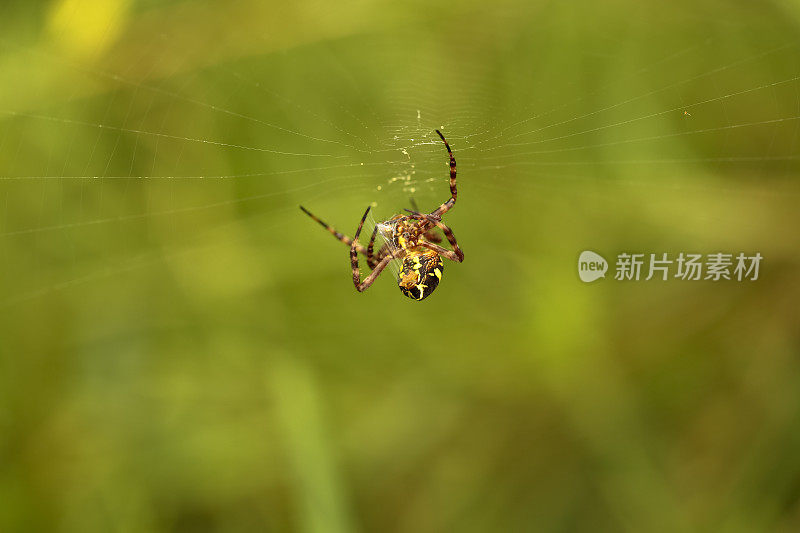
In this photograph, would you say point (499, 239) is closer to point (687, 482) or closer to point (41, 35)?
point (687, 482)

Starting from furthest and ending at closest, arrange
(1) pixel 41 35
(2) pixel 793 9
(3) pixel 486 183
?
1. (3) pixel 486 183
2. (1) pixel 41 35
3. (2) pixel 793 9

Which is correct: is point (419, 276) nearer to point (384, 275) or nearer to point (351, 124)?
point (384, 275)

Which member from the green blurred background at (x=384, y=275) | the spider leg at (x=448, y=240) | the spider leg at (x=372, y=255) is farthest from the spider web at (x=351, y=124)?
the spider leg at (x=448, y=240)

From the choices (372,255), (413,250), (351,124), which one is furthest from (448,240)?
(351,124)

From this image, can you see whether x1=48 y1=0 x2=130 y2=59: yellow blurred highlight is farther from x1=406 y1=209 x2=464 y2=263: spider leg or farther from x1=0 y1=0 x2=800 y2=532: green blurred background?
x1=406 y1=209 x2=464 y2=263: spider leg

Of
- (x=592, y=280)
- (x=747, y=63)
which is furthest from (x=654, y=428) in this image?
(x=747, y=63)

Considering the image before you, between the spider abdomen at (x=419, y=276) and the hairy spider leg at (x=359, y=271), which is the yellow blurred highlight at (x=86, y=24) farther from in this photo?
the spider abdomen at (x=419, y=276)
